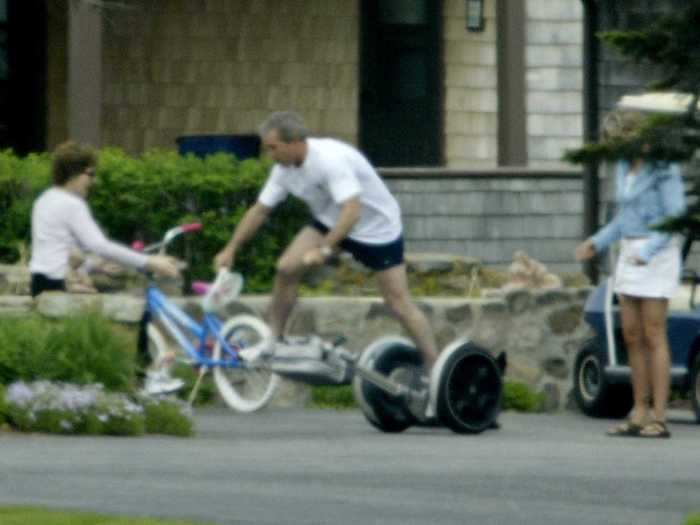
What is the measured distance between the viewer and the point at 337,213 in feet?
45.0

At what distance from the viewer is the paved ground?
9.12 metres

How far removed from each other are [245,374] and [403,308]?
7.33ft

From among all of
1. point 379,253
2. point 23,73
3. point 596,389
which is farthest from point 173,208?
point 23,73

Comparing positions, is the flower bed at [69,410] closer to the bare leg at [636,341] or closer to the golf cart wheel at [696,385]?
the bare leg at [636,341]

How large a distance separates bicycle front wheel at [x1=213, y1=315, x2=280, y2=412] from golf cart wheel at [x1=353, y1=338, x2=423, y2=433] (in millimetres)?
1321

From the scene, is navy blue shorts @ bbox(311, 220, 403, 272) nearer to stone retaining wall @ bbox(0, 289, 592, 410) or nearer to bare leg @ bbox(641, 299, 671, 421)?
bare leg @ bbox(641, 299, 671, 421)

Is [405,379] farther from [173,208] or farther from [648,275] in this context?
[173,208]

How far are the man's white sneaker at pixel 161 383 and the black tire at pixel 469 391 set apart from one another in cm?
162

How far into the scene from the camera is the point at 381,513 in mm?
9039

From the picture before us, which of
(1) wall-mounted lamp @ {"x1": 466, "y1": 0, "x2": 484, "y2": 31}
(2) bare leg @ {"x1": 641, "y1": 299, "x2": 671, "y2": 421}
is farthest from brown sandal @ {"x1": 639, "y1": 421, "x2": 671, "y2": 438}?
(1) wall-mounted lamp @ {"x1": 466, "y1": 0, "x2": 484, "y2": 31}

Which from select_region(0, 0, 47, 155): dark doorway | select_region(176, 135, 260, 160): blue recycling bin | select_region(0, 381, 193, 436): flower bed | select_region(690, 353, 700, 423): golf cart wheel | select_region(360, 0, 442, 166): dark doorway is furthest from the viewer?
select_region(360, 0, 442, 166): dark doorway

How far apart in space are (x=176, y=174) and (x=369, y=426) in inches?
165

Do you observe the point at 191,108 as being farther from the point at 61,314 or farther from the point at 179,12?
the point at 61,314

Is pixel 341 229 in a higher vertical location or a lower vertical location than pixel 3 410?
higher
